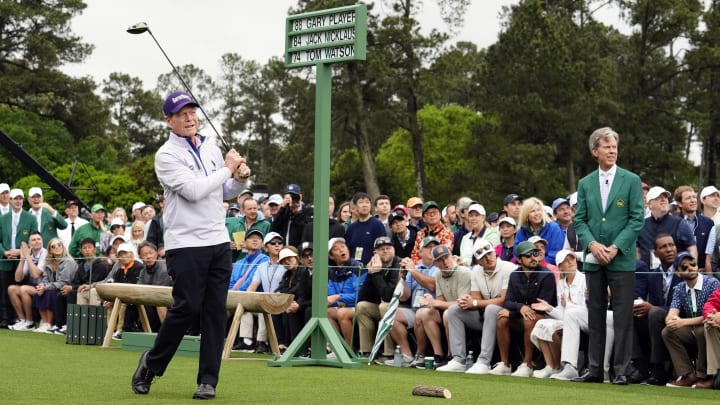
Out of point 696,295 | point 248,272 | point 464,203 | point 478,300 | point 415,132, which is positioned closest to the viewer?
point 696,295

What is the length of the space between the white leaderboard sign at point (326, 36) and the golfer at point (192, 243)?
3629 mm

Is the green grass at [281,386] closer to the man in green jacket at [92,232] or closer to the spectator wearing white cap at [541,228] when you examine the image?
the spectator wearing white cap at [541,228]

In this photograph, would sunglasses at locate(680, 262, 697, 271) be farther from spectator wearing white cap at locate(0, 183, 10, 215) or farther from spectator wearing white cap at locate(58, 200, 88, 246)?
spectator wearing white cap at locate(58, 200, 88, 246)

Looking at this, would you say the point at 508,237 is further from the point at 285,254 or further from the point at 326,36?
the point at 326,36

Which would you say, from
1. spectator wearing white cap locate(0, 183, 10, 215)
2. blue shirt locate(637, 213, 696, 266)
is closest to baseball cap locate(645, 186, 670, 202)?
blue shirt locate(637, 213, 696, 266)

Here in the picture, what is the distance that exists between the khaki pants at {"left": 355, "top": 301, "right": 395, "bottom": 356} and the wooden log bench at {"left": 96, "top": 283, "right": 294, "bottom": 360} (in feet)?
3.08

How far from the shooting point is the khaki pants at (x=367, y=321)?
44.3 ft

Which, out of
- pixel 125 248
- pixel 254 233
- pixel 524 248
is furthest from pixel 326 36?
pixel 125 248

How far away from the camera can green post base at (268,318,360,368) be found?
11258 mm

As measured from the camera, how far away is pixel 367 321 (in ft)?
44.4

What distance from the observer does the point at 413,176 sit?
232 ft

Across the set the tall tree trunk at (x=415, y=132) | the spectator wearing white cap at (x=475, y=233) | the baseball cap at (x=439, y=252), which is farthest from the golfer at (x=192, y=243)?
the tall tree trunk at (x=415, y=132)

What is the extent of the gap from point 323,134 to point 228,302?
2480 millimetres

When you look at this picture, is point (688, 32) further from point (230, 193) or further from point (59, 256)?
point (230, 193)
